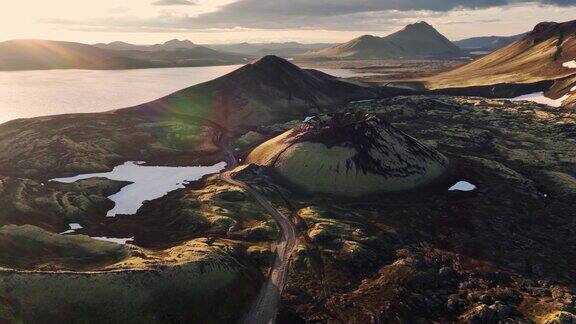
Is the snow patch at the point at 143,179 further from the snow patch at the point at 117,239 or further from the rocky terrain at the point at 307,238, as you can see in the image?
the snow patch at the point at 117,239

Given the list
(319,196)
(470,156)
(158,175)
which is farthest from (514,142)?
(158,175)

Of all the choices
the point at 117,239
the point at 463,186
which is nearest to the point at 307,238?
the point at 117,239

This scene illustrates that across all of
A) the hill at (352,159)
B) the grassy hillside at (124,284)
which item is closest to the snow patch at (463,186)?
the hill at (352,159)

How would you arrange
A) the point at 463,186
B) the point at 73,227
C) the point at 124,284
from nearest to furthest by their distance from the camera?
the point at 124,284 → the point at 73,227 → the point at 463,186

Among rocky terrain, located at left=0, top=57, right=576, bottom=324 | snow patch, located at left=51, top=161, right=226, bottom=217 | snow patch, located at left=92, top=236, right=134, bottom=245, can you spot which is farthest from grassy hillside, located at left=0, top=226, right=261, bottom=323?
snow patch, located at left=51, top=161, right=226, bottom=217

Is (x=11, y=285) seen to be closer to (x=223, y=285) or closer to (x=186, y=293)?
(x=186, y=293)

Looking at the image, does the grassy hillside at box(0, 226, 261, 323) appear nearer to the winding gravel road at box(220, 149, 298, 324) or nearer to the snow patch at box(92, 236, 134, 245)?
the winding gravel road at box(220, 149, 298, 324)

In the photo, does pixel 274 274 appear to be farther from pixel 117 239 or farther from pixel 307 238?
pixel 117 239
